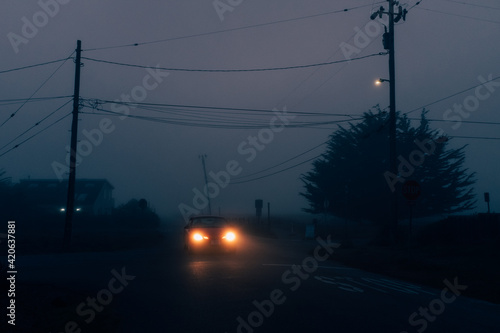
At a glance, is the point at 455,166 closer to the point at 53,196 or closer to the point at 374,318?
the point at 374,318

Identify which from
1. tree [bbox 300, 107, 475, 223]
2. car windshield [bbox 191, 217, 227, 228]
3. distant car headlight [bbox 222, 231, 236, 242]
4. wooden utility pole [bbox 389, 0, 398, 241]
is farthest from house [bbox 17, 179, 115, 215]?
distant car headlight [bbox 222, 231, 236, 242]

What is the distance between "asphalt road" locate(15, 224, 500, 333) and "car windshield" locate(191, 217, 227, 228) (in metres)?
5.17

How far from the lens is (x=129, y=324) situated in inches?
312

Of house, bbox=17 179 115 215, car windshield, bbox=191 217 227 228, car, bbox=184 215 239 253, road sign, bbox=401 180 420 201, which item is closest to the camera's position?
road sign, bbox=401 180 420 201

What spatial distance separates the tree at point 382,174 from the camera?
46969 mm

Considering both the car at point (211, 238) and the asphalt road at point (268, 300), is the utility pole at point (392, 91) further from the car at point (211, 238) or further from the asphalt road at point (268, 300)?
the asphalt road at point (268, 300)

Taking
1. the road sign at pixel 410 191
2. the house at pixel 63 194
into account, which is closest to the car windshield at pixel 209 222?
the road sign at pixel 410 191

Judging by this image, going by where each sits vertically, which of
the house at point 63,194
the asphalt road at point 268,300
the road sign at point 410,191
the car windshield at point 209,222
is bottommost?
the asphalt road at point 268,300

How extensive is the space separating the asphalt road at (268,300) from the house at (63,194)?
54079mm

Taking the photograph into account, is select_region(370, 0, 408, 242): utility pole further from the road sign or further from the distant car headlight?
the distant car headlight

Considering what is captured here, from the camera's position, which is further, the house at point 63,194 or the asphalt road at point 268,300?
the house at point 63,194

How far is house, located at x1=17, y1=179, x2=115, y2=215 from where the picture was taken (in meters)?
67.2

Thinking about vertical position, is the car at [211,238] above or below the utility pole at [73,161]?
below

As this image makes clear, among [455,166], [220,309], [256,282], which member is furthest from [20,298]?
[455,166]
